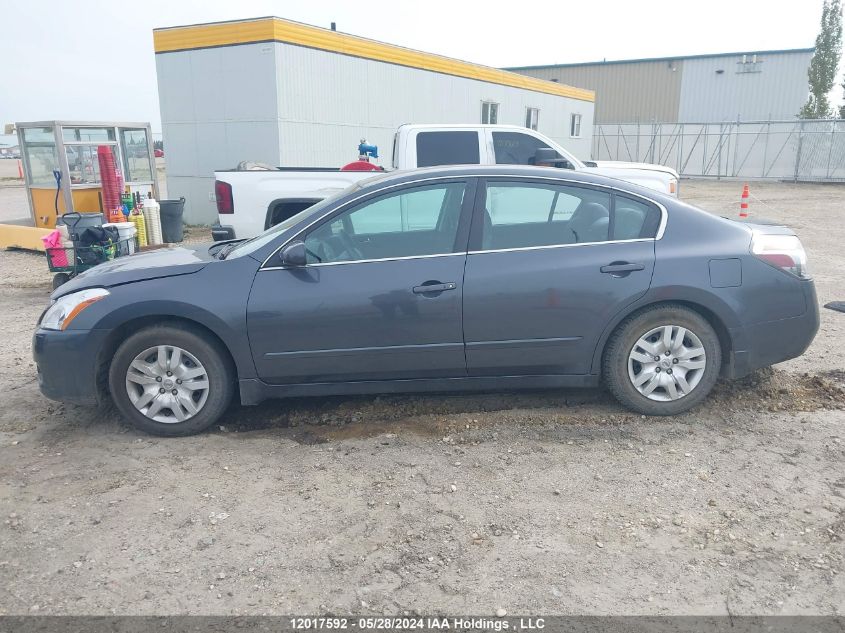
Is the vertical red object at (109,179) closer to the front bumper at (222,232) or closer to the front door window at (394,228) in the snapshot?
the front bumper at (222,232)

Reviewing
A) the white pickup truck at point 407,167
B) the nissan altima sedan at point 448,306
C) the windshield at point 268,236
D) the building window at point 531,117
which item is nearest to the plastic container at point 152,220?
the white pickup truck at point 407,167

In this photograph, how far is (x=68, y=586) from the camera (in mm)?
2920

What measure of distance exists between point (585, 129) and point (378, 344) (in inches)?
1112

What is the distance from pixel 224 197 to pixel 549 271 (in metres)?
4.81

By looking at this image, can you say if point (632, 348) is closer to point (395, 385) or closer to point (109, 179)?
point (395, 385)

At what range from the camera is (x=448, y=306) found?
4.23 meters

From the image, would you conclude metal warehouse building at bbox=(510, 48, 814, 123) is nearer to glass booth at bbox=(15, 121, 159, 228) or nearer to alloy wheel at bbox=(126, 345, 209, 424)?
glass booth at bbox=(15, 121, 159, 228)

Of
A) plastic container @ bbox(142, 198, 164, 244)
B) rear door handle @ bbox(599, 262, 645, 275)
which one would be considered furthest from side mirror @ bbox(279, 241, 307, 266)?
plastic container @ bbox(142, 198, 164, 244)

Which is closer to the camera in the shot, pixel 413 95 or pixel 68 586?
pixel 68 586

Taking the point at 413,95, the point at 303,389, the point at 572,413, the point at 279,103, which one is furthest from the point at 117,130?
the point at 572,413

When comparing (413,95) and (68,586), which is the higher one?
(413,95)

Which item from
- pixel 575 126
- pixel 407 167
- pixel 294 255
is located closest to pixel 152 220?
pixel 407 167

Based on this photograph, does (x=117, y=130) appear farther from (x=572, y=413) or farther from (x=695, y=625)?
(x=695, y=625)

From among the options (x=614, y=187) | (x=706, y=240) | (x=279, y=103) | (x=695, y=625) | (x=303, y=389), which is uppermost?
(x=279, y=103)
